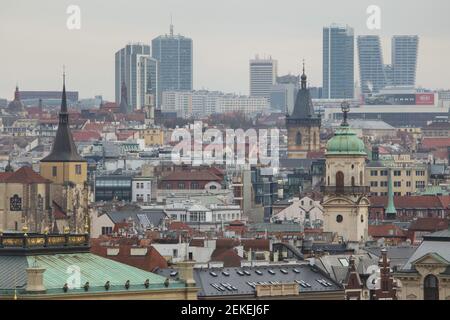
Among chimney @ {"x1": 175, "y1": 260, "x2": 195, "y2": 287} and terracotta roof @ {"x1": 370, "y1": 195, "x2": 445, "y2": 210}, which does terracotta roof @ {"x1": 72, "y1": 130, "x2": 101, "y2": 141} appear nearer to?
terracotta roof @ {"x1": 370, "y1": 195, "x2": 445, "y2": 210}

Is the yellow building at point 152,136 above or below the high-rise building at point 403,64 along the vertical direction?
below

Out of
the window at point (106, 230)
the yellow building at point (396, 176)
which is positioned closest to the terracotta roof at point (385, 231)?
the window at point (106, 230)

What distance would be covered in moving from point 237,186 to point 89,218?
26997 millimetres

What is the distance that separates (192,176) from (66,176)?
2719 cm

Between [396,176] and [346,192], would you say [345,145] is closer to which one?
[346,192]

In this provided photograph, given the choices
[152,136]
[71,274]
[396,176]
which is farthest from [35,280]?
[152,136]

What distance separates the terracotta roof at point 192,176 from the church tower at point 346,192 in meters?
34.7

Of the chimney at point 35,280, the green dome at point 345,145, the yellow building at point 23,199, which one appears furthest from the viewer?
the yellow building at point 23,199

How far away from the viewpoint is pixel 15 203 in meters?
84.1

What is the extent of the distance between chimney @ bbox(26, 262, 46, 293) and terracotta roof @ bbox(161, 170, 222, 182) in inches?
3252

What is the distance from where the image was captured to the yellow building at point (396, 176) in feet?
379

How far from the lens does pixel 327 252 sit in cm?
6203

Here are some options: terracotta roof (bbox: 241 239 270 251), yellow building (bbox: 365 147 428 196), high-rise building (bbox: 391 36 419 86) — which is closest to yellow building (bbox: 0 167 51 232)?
terracotta roof (bbox: 241 239 270 251)

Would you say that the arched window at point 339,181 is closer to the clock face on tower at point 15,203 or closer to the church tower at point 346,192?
the church tower at point 346,192
